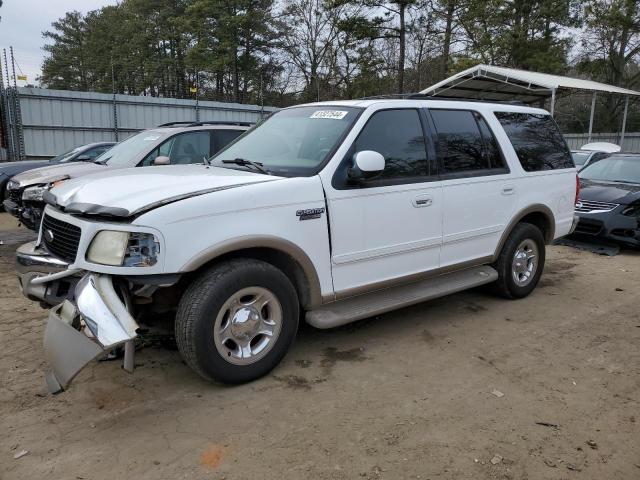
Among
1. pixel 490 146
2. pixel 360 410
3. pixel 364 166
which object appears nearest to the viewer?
pixel 360 410

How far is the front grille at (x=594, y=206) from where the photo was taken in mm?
8067

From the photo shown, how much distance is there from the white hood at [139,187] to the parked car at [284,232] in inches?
0.6

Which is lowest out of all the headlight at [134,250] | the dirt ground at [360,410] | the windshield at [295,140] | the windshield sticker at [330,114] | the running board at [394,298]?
the dirt ground at [360,410]

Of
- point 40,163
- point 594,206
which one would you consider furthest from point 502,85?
point 40,163

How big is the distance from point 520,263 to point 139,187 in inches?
157

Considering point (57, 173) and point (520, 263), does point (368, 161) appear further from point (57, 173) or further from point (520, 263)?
point (57, 173)

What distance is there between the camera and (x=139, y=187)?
11.0ft

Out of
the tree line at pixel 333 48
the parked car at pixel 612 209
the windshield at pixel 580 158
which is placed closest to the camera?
the parked car at pixel 612 209

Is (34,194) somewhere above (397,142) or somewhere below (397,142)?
below

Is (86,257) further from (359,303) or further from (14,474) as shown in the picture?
(359,303)

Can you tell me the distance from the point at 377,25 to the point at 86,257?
964 inches

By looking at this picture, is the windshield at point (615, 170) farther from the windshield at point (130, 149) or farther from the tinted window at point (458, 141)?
the windshield at point (130, 149)

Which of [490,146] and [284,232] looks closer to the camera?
[284,232]

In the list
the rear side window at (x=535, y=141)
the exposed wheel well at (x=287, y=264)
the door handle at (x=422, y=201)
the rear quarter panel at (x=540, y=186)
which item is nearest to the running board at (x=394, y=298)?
the exposed wheel well at (x=287, y=264)
